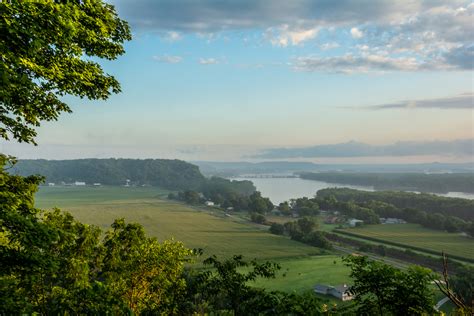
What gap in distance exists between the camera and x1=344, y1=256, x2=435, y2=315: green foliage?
11.3 metres

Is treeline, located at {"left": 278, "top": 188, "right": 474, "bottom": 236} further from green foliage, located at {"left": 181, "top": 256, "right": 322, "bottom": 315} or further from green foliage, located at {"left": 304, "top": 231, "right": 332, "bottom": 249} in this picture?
green foliage, located at {"left": 181, "top": 256, "right": 322, "bottom": 315}

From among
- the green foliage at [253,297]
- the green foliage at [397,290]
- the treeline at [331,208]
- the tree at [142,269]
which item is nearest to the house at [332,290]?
the tree at [142,269]

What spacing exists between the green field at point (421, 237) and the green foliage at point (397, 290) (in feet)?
303

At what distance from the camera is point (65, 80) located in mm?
11305

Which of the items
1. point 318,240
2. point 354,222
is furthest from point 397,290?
point 354,222

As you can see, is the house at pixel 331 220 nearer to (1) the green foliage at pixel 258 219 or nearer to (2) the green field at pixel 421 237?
(2) the green field at pixel 421 237

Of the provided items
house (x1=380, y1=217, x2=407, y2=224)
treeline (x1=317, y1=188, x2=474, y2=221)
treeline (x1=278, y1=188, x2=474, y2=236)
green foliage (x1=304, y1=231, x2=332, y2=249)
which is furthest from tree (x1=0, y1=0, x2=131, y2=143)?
treeline (x1=317, y1=188, x2=474, y2=221)

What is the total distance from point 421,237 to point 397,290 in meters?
114

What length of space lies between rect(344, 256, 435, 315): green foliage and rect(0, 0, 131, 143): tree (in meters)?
11.1

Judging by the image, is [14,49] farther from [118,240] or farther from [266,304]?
[118,240]

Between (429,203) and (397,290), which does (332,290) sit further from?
(429,203)

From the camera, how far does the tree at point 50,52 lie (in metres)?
8.70

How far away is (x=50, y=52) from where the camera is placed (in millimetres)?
10695

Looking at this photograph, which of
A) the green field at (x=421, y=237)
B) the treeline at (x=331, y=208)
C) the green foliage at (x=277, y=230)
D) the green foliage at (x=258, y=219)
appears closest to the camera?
the green field at (x=421, y=237)
